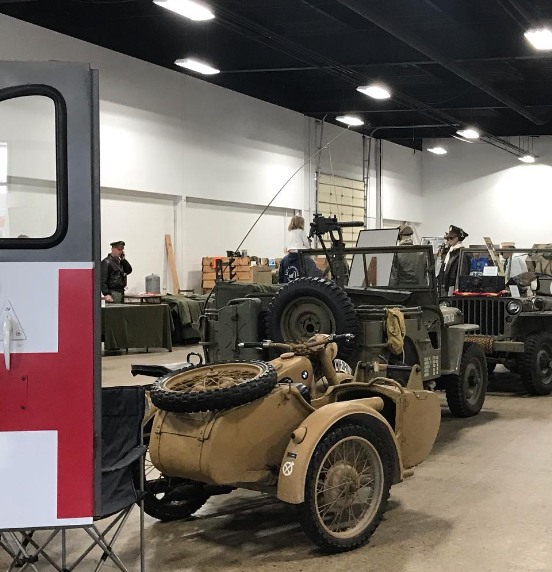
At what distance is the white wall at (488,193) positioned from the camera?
24609mm

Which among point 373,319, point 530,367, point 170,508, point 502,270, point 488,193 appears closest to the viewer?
point 170,508

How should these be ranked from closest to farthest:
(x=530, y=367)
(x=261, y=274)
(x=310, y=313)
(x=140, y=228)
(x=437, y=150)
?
(x=310, y=313), (x=530, y=367), (x=140, y=228), (x=261, y=274), (x=437, y=150)

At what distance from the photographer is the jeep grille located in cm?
920

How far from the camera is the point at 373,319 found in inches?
251

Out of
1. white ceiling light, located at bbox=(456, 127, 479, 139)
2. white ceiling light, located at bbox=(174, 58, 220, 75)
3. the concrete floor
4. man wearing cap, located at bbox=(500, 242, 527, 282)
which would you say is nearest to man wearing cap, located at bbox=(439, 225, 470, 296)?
man wearing cap, located at bbox=(500, 242, 527, 282)

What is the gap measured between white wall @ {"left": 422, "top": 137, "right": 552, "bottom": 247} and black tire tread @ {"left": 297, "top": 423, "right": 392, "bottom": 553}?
2137 centimetres

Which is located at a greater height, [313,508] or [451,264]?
[451,264]

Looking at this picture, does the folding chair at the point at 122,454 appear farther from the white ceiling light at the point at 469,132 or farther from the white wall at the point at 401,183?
the white wall at the point at 401,183

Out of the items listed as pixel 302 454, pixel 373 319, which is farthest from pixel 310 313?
pixel 302 454

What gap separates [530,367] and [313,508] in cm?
542

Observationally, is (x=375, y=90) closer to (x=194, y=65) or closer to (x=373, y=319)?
(x=194, y=65)

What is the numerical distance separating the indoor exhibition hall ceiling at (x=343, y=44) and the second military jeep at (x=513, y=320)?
3.85m

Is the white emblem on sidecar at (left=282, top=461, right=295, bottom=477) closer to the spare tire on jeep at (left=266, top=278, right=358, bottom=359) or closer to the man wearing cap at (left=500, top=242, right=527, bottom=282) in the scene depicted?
the spare tire on jeep at (left=266, top=278, right=358, bottom=359)

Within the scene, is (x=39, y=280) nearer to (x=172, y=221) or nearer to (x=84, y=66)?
(x=84, y=66)
